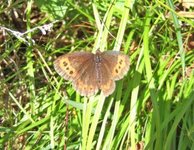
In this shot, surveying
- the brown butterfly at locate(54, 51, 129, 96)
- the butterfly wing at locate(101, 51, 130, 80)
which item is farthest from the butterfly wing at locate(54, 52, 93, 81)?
the butterfly wing at locate(101, 51, 130, 80)

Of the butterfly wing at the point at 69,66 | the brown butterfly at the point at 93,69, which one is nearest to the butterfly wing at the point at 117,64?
the brown butterfly at the point at 93,69

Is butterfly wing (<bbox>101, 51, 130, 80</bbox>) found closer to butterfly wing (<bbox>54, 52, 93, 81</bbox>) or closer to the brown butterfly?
the brown butterfly

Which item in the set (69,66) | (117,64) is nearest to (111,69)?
(117,64)

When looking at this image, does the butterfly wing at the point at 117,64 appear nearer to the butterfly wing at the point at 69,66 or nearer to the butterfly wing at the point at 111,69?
the butterfly wing at the point at 111,69

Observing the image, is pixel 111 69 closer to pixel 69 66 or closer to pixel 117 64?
pixel 117 64

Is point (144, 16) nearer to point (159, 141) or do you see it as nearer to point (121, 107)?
point (121, 107)

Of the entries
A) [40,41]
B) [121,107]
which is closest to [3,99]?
[40,41]
